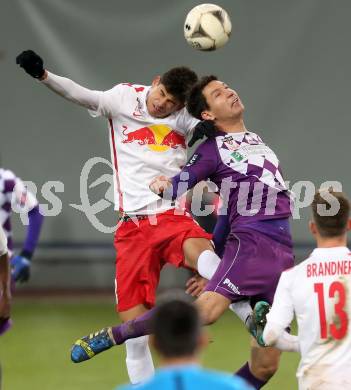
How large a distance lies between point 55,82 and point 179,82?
70 centimetres

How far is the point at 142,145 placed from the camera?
21.2 feet

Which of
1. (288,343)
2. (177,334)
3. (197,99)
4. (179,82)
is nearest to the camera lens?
(177,334)

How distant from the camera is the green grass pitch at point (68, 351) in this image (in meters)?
7.28

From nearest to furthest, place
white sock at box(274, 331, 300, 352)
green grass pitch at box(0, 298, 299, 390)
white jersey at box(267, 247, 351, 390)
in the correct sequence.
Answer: white jersey at box(267, 247, 351, 390) < white sock at box(274, 331, 300, 352) < green grass pitch at box(0, 298, 299, 390)

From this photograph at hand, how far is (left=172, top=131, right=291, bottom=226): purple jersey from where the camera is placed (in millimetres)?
5969

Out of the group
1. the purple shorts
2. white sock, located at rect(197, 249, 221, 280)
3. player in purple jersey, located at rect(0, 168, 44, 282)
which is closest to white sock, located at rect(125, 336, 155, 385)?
white sock, located at rect(197, 249, 221, 280)

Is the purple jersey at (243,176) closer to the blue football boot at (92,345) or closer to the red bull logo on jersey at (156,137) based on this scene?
the red bull logo on jersey at (156,137)

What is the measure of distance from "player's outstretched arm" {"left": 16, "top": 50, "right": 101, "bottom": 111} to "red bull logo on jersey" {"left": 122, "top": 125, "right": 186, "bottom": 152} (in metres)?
0.29

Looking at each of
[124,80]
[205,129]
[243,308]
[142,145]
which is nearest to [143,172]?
[142,145]

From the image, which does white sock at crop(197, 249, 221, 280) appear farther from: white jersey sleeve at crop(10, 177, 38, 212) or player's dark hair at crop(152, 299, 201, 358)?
player's dark hair at crop(152, 299, 201, 358)

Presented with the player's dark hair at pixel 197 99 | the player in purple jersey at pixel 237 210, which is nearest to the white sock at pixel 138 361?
the player in purple jersey at pixel 237 210

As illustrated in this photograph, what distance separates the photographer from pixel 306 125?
10.9 meters

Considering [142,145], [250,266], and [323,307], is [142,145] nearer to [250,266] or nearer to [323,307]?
[250,266]

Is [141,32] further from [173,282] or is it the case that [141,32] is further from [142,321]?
[142,321]
